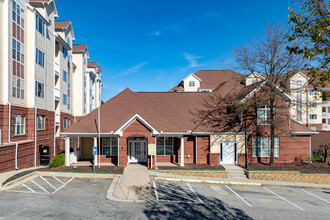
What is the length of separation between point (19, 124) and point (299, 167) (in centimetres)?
2536

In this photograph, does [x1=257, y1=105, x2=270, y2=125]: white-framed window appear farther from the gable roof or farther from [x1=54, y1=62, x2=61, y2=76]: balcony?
the gable roof

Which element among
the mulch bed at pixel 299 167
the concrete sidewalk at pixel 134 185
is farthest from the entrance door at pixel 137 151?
the mulch bed at pixel 299 167

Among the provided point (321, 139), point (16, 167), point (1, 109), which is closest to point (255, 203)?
point (16, 167)

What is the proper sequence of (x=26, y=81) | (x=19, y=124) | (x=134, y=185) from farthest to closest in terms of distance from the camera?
(x=26, y=81) < (x=19, y=124) < (x=134, y=185)

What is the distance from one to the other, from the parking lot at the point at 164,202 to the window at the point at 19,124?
6.02 meters

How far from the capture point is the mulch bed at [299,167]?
1936 cm

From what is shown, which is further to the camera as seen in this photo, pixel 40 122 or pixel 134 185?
pixel 40 122

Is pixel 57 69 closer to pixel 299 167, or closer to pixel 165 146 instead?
pixel 165 146

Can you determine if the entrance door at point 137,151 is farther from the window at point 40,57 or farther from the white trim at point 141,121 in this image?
the window at point 40,57

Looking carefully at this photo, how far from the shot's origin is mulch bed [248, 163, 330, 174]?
19.4 metres

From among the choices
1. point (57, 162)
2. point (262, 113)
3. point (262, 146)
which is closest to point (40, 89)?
point (57, 162)

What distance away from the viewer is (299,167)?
20141mm

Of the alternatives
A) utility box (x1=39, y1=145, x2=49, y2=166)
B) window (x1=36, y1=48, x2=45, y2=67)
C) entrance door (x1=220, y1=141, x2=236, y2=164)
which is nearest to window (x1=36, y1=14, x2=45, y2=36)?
window (x1=36, y1=48, x2=45, y2=67)

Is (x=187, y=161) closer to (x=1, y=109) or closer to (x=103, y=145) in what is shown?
(x=103, y=145)
